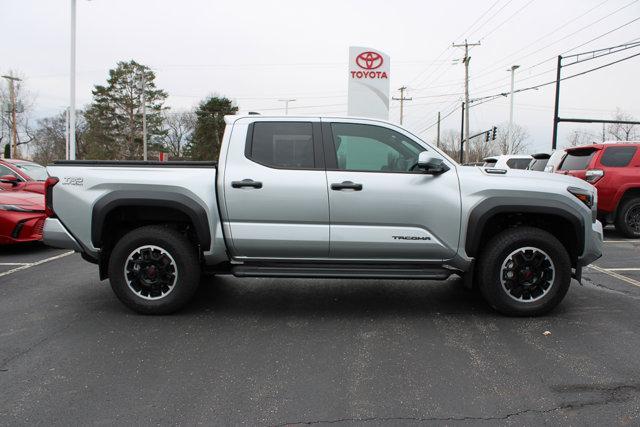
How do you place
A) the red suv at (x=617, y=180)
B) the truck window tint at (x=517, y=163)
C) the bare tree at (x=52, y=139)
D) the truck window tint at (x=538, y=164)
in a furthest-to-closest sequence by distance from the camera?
1. the bare tree at (x=52, y=139)
2. the truck window tint at (x=517, y=163)
3. the truck window tint at (x=538, y=164)
4. the red suv at (x=617, y=180)

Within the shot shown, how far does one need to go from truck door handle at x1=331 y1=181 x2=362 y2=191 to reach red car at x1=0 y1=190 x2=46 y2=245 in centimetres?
596

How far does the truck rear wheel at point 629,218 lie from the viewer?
991 centimetres

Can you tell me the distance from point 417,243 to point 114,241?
3031mm

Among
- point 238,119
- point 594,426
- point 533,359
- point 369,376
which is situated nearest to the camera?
point 594,426

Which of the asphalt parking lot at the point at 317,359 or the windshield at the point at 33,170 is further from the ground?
the windshield at the point at 33,170

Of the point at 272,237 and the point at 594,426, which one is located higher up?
the point at 272,237

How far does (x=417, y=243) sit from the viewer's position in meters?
4.53

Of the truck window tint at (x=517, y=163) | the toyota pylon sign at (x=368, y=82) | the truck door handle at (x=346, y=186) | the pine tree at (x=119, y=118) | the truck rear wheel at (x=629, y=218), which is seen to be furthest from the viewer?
the pine tree at (x=119, y=118)

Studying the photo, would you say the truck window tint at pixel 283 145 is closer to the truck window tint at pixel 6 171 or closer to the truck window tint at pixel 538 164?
the truck window tint at pixel 6 171

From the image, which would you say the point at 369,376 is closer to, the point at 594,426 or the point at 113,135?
the point at 594,426

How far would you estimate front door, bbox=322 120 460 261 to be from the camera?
4.49 metres

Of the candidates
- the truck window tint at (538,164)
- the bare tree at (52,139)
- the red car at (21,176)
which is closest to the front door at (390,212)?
the red car at (21,176)

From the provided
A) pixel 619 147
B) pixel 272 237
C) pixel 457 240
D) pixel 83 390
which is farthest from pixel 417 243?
pixel 619 147

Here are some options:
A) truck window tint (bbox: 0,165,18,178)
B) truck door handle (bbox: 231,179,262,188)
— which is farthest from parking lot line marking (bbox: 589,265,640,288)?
truck window tint (bbox: 0,165,18,178)
